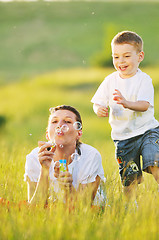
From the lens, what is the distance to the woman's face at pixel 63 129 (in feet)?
11.3

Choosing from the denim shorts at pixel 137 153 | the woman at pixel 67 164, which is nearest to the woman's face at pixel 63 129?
the woman at pixel 67 164

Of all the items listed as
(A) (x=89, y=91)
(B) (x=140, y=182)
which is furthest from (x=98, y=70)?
(B) (x=140, y=182)

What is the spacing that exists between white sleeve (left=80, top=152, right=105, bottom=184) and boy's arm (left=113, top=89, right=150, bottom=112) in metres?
0.48

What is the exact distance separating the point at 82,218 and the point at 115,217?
1.16ft

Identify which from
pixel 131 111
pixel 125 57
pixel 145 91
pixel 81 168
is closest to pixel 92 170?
pixel 81 168

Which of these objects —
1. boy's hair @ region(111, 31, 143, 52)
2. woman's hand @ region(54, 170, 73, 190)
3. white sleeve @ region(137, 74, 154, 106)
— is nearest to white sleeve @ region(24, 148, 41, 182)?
woman's hand @ region(54, 170, 73, 190)

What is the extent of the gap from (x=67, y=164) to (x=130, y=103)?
739mm

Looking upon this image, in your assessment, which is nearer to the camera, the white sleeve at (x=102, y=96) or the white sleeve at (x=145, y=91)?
the white sleeve at (x=145, y=91)

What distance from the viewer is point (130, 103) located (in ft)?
12.1

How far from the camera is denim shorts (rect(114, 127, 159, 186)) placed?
12.3 feet

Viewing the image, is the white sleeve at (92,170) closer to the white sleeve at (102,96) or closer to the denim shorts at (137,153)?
the denim shorts at (137,153)

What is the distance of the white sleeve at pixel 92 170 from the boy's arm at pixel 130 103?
1.58 feet

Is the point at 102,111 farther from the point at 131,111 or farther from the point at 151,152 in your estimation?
the point at 151,152

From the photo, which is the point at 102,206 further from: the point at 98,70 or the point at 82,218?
the point at 98,70
